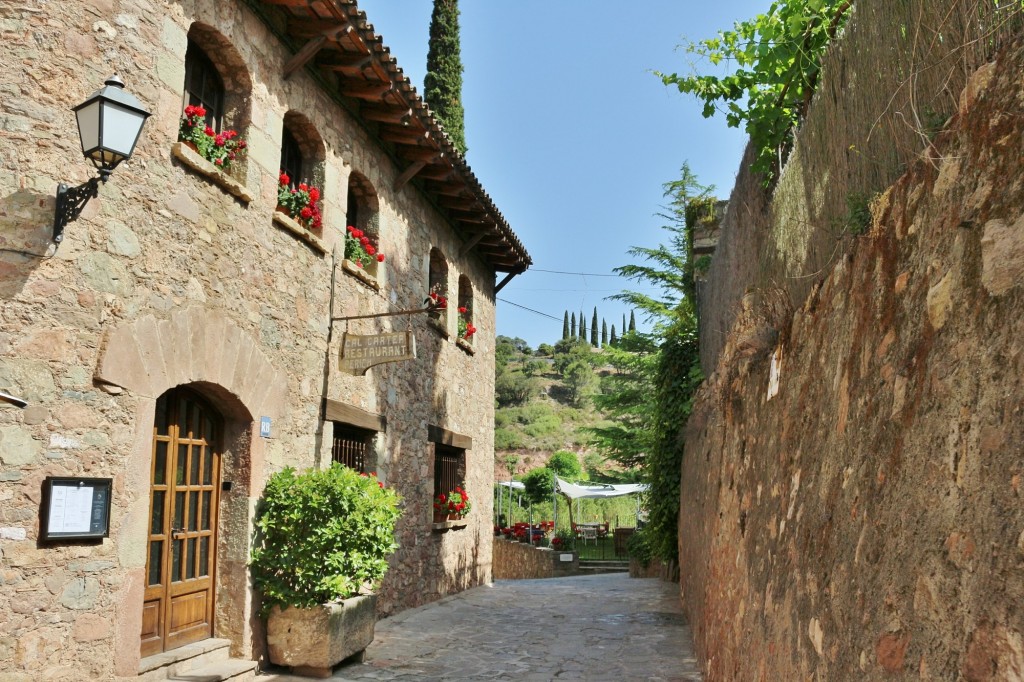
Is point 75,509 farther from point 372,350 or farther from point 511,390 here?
point 511,390

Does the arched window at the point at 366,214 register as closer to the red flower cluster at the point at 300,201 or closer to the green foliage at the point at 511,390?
the red flower cluster at the point at 300,201

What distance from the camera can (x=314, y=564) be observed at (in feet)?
20.2

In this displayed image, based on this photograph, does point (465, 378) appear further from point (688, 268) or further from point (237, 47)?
point (237, 47)

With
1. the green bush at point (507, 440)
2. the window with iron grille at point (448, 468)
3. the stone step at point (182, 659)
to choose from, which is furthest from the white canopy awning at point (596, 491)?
the green bush at point (507, 440)

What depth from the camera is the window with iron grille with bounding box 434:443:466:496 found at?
1148 centimetres

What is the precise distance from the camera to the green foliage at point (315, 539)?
619 cm

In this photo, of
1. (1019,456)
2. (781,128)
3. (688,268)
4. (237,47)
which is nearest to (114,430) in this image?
(237,47)

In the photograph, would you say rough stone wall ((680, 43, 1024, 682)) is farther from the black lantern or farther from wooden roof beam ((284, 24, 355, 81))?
wooden roof beam ((284, 24, 355, 81))

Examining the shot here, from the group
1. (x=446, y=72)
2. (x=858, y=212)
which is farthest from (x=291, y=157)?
(x=446, y=72)

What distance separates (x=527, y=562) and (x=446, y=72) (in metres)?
11.0

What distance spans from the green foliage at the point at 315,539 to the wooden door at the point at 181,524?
1.30 feet

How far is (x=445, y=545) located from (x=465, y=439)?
173 centimetres

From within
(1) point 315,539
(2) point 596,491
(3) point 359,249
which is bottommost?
(2) point 596,491

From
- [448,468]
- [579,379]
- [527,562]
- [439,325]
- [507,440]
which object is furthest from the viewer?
[579,379]
